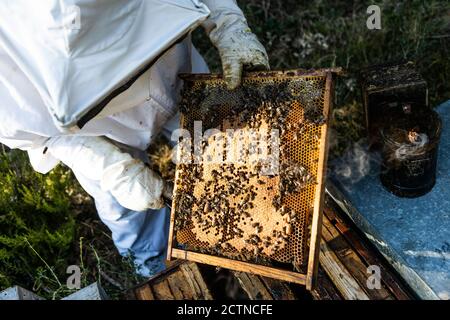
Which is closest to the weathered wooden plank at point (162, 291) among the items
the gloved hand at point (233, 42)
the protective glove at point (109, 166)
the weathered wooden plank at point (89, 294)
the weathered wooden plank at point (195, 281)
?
the weathered wooden plank at point (195, 281)

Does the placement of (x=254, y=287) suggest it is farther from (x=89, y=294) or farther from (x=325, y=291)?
(x=89, y=294)

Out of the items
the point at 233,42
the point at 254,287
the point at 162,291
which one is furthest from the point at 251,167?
the point at 162,291

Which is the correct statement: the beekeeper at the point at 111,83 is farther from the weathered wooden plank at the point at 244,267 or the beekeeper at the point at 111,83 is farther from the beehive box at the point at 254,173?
the weathered wooden plank at the point at 244,267

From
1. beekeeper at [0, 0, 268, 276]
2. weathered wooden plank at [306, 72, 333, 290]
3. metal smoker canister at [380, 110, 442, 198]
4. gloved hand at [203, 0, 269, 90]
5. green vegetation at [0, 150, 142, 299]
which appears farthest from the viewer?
green vegetation at [0, 150, 142, 299]

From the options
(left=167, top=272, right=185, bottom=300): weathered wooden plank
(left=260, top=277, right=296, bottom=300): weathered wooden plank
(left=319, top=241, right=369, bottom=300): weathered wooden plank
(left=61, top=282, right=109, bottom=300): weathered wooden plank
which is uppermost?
(left=319, top=241, right=369, bottom=300): weathered wooden plank

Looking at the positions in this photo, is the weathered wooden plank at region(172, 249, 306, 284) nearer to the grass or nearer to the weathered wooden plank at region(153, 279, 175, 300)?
the weathered wooden plank at region(153, 279, 175, 300)

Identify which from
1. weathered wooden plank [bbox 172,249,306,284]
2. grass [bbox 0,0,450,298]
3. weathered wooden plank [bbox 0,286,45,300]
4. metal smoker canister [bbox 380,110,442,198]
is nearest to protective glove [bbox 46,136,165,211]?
weathered wooden plank [bbox 172,249,306,284]
